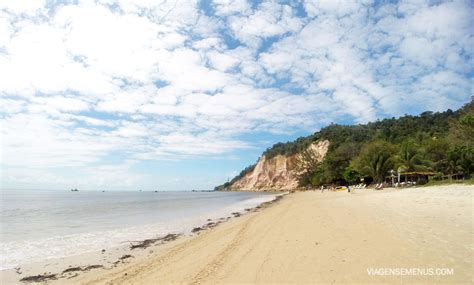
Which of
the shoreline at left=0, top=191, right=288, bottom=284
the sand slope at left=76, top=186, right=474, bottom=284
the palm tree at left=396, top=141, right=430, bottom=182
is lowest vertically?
the shoreline at left=0, top=191, right=288, bottom=284

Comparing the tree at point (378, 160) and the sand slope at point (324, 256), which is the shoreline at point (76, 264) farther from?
the tree at point (378, 160)

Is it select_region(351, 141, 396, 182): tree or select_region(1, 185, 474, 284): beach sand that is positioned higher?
select_region(351, 141, 396, 182): tree

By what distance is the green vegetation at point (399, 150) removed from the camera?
109 feet

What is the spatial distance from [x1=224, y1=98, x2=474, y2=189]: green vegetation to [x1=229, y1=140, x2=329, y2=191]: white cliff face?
4127 millimetres

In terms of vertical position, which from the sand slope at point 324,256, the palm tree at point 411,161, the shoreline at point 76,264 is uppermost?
the palm tree at point 411,161

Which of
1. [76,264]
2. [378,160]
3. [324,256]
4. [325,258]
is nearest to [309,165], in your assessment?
[378,160]

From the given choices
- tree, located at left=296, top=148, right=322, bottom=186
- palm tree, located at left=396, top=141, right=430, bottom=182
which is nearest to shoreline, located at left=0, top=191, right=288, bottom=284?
palm tree, located at left=396, top=141, right=430, bottom=182

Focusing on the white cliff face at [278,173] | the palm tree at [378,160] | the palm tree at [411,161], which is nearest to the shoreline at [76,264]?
the palm tree at [411,161]

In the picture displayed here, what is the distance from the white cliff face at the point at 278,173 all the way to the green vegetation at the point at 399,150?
13.5 ft

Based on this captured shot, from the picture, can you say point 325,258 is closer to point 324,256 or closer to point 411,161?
point 324,256

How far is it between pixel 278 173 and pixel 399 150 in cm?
7083

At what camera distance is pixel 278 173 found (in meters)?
120

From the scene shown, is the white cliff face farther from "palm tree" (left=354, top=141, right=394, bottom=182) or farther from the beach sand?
the beach sand

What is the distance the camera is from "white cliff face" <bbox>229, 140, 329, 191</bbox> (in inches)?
4267
